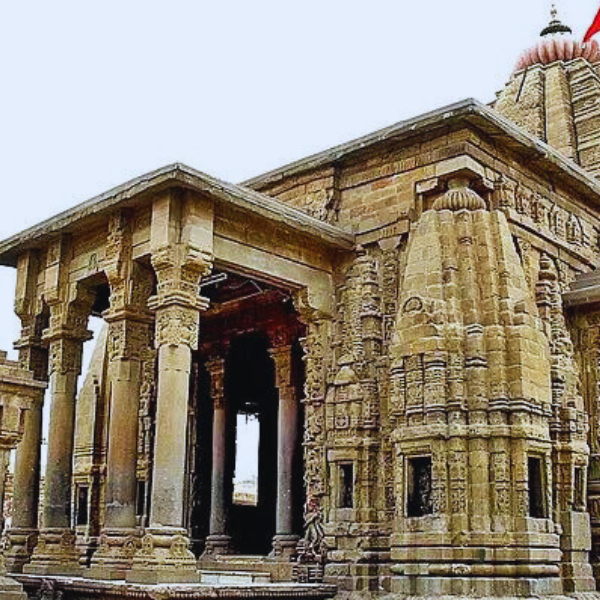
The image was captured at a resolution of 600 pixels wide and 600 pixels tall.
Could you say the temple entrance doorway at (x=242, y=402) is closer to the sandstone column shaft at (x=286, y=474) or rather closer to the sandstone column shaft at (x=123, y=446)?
the sandstone column shaft at (x=286, y=474)

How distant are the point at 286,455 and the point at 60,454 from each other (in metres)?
3.67

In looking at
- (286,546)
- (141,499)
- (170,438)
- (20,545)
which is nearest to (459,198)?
(170,438)

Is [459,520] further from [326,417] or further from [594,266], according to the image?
[594,266]

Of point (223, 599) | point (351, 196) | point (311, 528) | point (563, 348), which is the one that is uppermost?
point (351, 196)

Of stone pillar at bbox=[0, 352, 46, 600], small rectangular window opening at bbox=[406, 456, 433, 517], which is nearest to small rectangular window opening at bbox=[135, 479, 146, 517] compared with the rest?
stone pillar at bbox=[0, 352, 46, 600]

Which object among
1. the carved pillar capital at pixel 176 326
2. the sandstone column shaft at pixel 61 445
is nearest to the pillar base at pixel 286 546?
the sandstone column shaft at pixel 61 445

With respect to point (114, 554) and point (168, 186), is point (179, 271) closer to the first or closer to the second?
point (168, 186)

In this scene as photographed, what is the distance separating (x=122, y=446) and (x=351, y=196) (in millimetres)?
5243

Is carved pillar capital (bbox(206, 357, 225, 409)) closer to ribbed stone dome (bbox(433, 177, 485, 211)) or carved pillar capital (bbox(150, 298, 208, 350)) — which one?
carved pillar capital (bbox(150, 298, 208, 350))

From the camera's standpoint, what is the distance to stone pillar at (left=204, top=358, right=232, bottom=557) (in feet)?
57.2

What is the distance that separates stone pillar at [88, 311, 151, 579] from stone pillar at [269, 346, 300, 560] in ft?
10.1

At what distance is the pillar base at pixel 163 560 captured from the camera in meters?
11.1

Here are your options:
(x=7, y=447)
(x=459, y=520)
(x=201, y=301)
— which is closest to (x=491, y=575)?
(x=459, y=520)

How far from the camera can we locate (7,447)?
11.0 metres
